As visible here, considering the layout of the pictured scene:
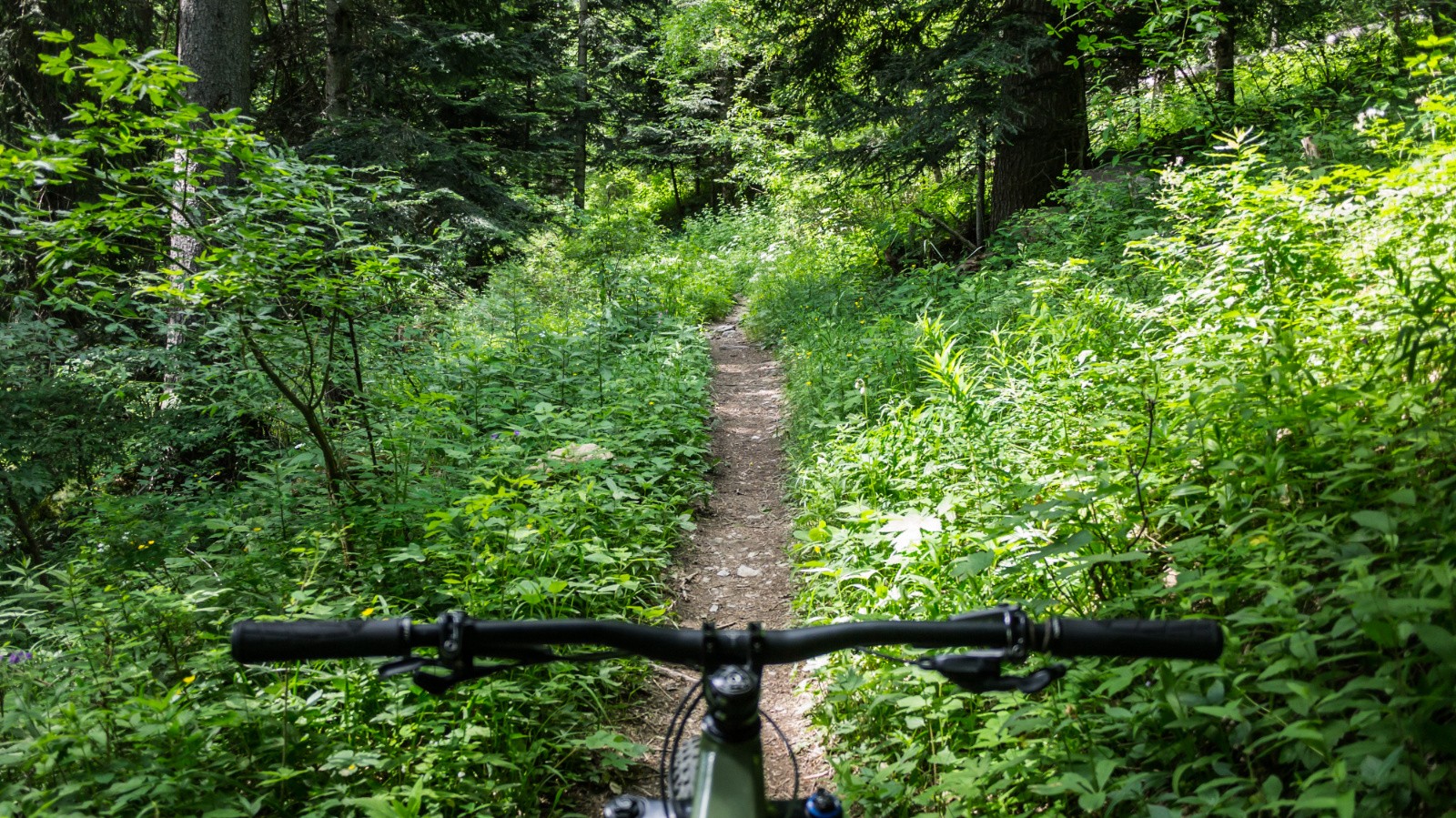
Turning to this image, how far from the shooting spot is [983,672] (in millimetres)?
1363

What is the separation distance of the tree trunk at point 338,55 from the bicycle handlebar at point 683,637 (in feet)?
40.3

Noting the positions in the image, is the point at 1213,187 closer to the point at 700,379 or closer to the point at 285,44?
the point at 700,379

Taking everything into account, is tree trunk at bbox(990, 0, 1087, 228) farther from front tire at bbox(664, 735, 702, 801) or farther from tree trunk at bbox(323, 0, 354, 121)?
tree trunk at bbox(323, 0, 354, 121)

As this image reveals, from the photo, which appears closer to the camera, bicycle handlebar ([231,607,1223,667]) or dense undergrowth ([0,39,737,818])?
bicycle handlebar ([231,607,1223,667])

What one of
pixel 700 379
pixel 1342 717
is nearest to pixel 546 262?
pixel 700 379

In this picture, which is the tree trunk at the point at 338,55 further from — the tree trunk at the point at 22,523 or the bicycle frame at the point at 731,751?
the bicycle frame at the point at 731,751

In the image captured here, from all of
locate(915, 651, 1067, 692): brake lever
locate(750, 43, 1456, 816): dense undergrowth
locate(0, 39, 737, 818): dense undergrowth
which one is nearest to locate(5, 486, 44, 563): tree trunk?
locate(0, 39, 737, 818): dense undergrowth

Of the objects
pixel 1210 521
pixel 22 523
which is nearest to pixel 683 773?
pixel 1210 521

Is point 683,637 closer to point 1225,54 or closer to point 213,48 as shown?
point 213,48

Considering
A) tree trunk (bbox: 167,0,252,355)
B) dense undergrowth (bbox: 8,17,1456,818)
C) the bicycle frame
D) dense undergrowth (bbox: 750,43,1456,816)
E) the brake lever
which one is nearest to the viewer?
the bicycle frame

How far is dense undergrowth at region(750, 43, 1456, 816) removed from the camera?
214 centimetres

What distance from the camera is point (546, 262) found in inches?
560

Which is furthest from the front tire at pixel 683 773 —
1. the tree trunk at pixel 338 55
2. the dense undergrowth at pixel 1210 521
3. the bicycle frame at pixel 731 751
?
the tree trunk at pixel 338 55

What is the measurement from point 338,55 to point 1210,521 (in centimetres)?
1309
